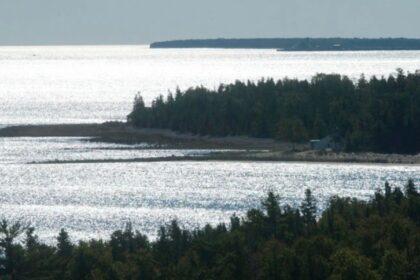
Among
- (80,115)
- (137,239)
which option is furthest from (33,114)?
(137,239)

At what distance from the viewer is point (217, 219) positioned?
2734 inches

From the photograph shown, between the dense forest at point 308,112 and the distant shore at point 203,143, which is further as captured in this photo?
the dense forest at point 308,112

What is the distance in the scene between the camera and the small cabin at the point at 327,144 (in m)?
104

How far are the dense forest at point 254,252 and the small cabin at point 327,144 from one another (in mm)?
49048

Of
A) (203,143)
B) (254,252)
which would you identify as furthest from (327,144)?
(254,252)

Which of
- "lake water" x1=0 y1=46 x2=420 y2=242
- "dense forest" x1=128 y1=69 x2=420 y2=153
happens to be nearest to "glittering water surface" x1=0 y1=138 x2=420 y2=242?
"lake water" x1=0 y1=46 x2=420 y2=242

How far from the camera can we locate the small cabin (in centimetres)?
10406

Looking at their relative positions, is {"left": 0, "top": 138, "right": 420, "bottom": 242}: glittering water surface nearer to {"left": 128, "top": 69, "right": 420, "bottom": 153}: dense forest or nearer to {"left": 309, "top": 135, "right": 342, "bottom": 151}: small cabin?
{"left": 309, "top": 135, "right": 342, "bottom": 151}: small cabin

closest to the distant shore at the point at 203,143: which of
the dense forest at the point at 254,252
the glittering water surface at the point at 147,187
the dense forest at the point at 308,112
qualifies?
the dense forest at the point at 308,112

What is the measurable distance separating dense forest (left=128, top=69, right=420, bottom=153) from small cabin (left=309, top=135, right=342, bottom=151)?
434 mm

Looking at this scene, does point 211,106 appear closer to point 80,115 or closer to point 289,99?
point 289,99

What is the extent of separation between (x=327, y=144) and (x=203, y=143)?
394 inches

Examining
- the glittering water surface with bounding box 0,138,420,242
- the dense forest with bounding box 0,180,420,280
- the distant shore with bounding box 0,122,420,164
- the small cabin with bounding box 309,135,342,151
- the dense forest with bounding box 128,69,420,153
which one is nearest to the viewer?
the dense forest with bounding box 0,180,420,280

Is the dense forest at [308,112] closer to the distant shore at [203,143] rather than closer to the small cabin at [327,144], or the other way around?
the small cabin at [327,144]
